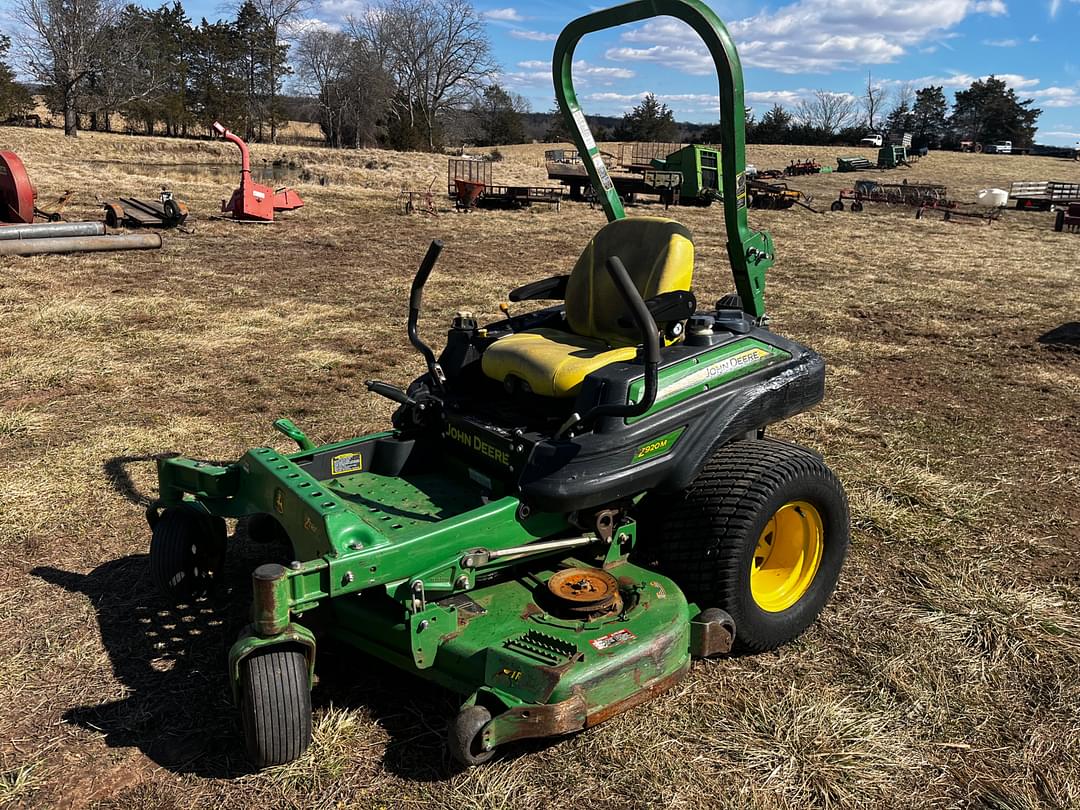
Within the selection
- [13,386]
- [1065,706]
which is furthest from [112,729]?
[13,386]

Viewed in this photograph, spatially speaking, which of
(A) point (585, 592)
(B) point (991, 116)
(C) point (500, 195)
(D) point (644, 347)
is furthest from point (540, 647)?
(B) point (991, 116)

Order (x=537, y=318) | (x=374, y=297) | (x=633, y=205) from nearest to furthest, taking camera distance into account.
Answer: (x=537, y=318) → (x=374, y=297) → (x=633, y=205)

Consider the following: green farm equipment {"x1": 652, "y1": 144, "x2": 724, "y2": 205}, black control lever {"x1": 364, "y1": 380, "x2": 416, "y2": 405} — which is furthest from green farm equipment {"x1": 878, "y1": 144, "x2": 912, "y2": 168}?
black control lever {"x1": 364, "y1": 380, "x2": 416, "y2": 405}

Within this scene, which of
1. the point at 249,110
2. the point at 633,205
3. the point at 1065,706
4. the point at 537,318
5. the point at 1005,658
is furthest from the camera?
the point at 249,110

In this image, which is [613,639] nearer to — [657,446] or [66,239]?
[657,446]

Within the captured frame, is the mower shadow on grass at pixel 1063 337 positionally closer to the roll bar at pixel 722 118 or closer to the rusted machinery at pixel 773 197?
the roll bar at pixel 722 118

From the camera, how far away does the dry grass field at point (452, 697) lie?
8.76 feet

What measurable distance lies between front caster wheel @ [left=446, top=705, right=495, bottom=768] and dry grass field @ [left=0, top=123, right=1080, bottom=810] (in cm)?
13

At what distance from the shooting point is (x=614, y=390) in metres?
3.20

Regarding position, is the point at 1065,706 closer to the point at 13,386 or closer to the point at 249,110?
the point at 13,386

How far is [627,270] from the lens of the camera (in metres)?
4.01

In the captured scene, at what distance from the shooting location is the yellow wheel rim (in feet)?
11.4

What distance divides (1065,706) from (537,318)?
2734 millimetres

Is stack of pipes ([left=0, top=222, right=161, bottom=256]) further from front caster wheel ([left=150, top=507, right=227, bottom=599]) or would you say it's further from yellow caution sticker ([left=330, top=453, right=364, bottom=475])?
yellow caution sticker ([left=330, top=453, right=364, bottom=475])
